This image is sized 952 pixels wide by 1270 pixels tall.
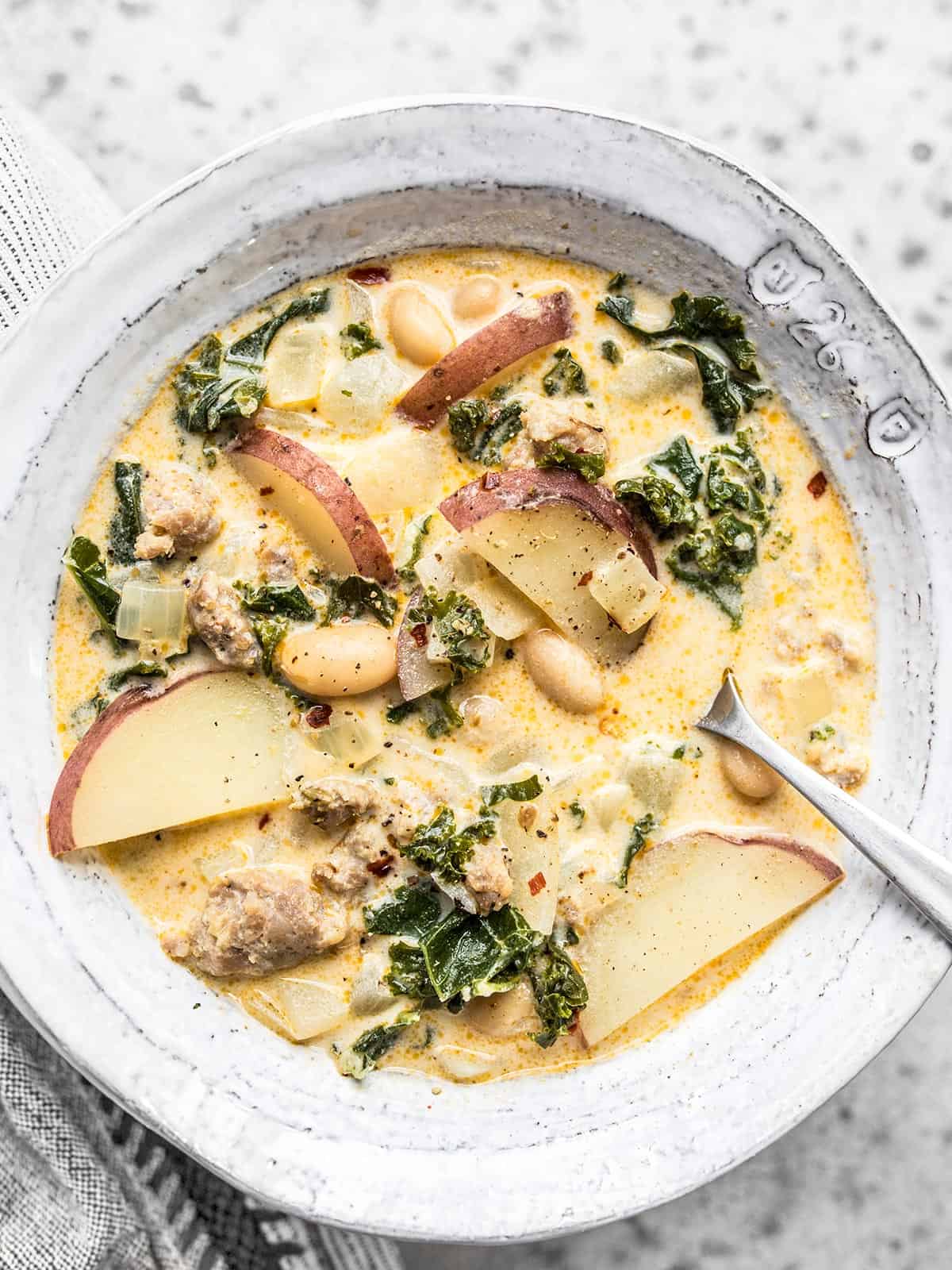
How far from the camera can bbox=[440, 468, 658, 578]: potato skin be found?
2.88 meters

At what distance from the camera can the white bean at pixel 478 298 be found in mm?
3029

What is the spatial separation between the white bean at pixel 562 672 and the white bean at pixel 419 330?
0.79m

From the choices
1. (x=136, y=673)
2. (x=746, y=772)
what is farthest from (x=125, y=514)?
(x=746, y=772)

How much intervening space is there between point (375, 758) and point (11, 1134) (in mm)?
1548

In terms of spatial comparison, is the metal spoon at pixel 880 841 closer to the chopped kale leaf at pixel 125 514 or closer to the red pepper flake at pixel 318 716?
the red pepper flake at pixel 318 716

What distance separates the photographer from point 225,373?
305cm

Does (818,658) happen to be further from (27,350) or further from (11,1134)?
(11,1134)

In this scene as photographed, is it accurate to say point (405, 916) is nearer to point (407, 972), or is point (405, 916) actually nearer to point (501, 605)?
point (407, 972)

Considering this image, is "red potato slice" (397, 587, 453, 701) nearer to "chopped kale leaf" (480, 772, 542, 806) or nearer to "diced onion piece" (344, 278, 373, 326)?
"chopped kale leaf" (480, 772, 542, 806)

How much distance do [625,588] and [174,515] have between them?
1174 mm

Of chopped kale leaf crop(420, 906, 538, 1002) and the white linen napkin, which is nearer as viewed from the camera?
chopped kale leaf crop(420, 906, 538, 1002)

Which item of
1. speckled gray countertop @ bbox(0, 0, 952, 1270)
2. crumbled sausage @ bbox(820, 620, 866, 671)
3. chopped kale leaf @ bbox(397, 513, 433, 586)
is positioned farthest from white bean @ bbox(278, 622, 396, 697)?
speckled gray countertop @ bbox(0, 0, 952, 1270)

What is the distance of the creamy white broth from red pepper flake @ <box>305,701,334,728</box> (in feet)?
0.08

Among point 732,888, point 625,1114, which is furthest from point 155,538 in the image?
point 625,1114
